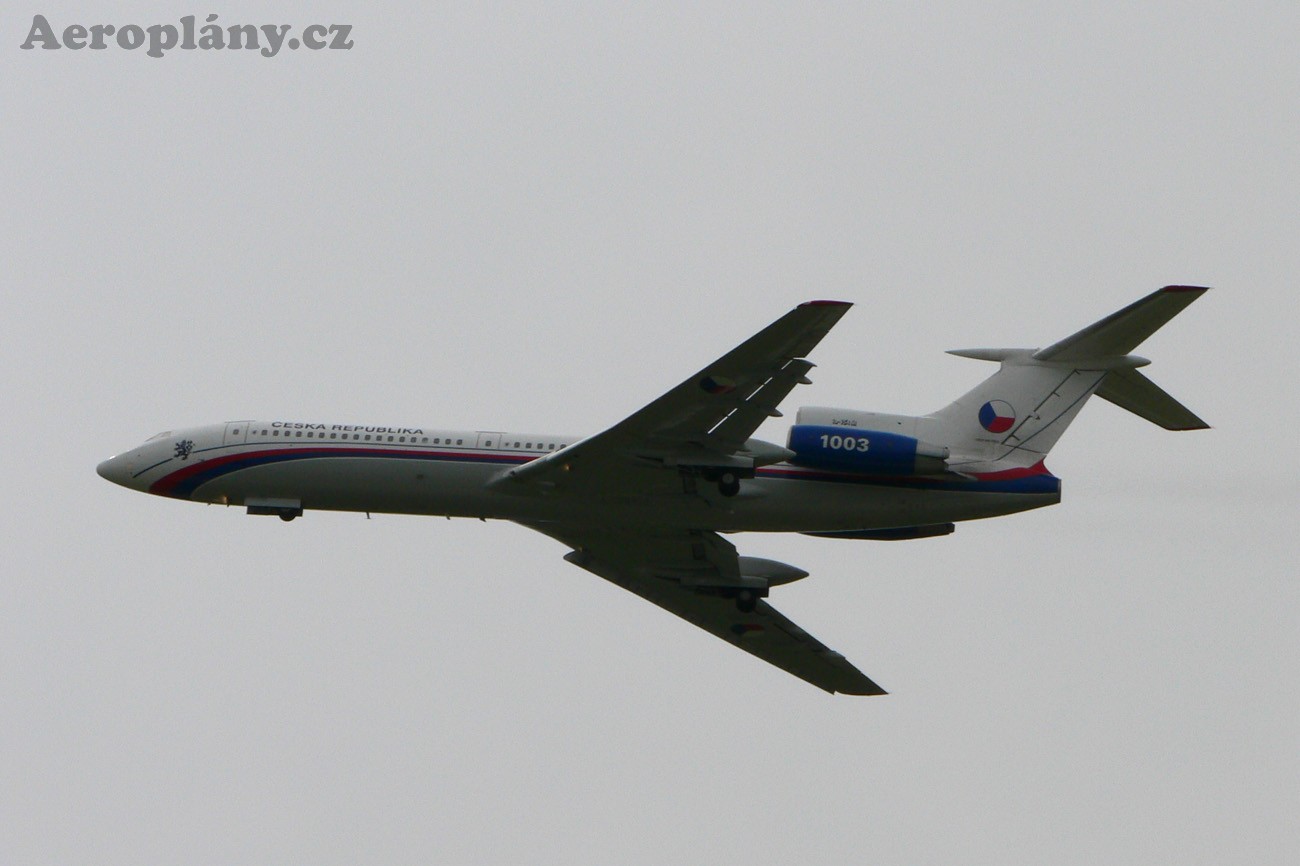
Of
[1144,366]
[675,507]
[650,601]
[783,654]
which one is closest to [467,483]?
[675,507]

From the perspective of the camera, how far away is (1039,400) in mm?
32875

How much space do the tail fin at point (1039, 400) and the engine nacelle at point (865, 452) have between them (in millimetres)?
874

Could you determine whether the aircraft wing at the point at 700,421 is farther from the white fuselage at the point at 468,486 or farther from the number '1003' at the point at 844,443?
the number '1003' at the point at 844,443

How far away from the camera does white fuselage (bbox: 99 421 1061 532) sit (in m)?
32.1

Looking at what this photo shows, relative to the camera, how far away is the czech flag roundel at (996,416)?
32.8 meters

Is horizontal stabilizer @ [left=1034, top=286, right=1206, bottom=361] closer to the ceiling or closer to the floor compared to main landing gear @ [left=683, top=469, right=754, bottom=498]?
closer to the ceiling

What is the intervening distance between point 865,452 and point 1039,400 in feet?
12.6

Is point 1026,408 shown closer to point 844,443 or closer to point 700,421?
point 844,443

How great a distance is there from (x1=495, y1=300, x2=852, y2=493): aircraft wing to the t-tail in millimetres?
1657

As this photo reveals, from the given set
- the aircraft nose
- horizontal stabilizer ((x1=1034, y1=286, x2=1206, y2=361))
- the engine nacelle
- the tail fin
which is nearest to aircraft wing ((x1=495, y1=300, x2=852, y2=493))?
the engine nacelle

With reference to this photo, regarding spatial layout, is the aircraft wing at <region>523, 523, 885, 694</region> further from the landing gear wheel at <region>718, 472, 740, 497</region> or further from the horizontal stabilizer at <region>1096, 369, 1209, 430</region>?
the horizontal stabilizer at <region>1096, 369, 1209, 430</region>

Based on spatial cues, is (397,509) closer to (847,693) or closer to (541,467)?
(541,467)

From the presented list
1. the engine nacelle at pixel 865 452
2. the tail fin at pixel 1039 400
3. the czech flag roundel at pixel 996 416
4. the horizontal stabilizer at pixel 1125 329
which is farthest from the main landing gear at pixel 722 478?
the horizontal stabilizer at pixel 1125 329

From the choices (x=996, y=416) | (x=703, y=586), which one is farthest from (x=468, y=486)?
(x=996, y=416)
